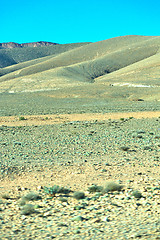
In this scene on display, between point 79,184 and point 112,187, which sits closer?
point 112,187

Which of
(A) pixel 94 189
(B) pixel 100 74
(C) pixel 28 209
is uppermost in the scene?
(B) pixel 100 74

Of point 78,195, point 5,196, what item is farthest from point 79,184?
point 5,196

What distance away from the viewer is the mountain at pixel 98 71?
3094 inches

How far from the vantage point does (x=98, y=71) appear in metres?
128

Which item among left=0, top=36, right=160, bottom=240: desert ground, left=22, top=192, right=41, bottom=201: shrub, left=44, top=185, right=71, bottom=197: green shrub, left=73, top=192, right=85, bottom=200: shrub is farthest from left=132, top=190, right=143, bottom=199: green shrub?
left=22, top=192, right=41, bottom=201: shrub

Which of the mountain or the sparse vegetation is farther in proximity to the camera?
the mountain

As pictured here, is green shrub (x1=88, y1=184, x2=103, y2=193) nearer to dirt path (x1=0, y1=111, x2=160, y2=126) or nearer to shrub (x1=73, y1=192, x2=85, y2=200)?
shrub (x1=73, y1=192, x2=85, y2=200)

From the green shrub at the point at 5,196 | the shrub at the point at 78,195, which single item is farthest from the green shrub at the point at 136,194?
the green shrub at the point at 5,196

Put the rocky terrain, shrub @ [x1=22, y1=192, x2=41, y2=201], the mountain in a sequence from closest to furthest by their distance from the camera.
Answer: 1. the rocky terrain
2. shrub @ [x1=22, y1=192, x2=41, y2=201]
3. the mountain

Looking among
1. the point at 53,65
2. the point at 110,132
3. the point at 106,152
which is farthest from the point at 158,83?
the point at 53,65

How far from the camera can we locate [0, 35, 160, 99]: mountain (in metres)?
78.6

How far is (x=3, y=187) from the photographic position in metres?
9.23

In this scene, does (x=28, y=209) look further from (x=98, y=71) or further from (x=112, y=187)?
(x=98, y=71)

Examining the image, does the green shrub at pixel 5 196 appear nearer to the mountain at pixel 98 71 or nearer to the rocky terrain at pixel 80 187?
the rocky terrain at pixel 80 187
